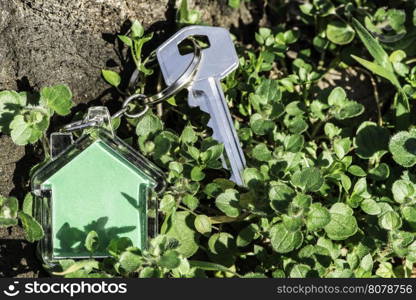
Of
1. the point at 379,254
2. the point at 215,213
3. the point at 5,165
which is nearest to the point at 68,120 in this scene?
the point at 5,165

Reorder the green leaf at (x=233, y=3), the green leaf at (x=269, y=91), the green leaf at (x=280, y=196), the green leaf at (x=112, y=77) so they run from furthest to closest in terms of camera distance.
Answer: the green leaf at (x=233, y=3) → the green leaf at (x=269, y=91) → the green leaf at (x=112, y=77) → the green leaf at (x=280, y=196)

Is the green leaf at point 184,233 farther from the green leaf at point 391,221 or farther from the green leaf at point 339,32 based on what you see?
the green leaf at point 339,32

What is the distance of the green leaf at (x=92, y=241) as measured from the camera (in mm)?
1746

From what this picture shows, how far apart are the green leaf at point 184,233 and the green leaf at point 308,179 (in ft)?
1.12

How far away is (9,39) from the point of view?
1887mm

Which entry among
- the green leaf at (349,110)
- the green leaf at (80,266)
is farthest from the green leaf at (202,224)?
the green leaf at (349,110)

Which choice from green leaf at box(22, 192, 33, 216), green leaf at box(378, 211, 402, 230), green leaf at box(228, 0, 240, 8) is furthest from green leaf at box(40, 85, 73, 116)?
green leaf at box(378, 211, 402, 230)

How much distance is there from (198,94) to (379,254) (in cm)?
69

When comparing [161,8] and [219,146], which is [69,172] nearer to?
[219,146]

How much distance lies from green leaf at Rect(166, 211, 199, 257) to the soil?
409mm

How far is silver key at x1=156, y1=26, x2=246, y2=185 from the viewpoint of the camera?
76.6 inches

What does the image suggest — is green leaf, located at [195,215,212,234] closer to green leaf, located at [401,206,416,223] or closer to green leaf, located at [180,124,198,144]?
green leaf, located at [180,124,198,144]

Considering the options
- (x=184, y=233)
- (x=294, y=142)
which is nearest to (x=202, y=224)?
(x=184, y=233)

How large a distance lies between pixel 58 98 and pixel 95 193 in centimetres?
28
